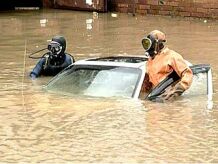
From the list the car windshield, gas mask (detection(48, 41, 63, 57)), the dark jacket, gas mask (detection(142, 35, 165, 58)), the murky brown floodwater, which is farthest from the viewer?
the dark jacket

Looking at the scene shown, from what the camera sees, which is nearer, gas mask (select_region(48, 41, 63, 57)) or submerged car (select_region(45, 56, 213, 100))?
submerged car (select_region(45, 56, 213, 100))

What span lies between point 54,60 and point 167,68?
2.66m

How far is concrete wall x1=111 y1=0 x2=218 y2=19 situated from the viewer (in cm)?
2219

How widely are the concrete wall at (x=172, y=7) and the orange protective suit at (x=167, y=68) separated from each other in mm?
13806

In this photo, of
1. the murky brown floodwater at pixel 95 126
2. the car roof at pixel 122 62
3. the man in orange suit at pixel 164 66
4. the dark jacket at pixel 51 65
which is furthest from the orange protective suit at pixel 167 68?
the dark jacket at pixel 51 65

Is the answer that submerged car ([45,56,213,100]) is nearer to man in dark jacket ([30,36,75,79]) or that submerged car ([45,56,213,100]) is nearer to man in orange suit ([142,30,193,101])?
man in orange suit ([142,30,193,101])

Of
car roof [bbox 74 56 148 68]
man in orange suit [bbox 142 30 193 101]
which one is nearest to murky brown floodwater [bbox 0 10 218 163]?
man in orange suit [bbox 142 30 193 101]

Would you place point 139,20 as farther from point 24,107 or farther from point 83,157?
point 83,157

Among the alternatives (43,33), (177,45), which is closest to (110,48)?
(177,45)

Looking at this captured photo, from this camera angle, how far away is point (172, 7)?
23312mm

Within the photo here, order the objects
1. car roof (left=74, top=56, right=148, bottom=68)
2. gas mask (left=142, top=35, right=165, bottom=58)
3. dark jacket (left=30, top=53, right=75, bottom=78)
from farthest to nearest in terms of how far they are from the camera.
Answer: dark jacket (left=30, top=53, right=75, bottom=78) < gas mask (left=142, top=35, right=165, bottom=58) < car roof (left=74, top=56, right=148, bottom=68)

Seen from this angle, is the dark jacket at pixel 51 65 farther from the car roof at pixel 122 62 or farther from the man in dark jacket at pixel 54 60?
the car roof at pixel 122 62

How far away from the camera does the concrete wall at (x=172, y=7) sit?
72.8 feet

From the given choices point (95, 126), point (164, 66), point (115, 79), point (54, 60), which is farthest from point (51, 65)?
point (95, 126)
